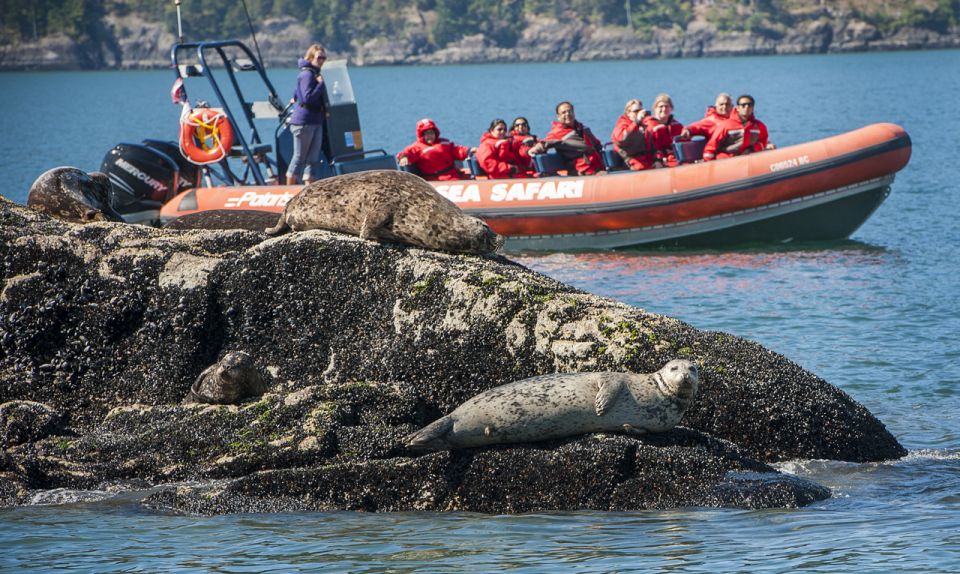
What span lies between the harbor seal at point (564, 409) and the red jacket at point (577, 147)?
10522 mm

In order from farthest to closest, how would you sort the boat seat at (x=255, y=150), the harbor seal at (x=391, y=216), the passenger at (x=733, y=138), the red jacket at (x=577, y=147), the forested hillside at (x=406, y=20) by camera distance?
the forested hillside at (x=406, y=20) < the boat seat at (x=255, y=150) < the red jacket at (x=577, y=147) < the passenger at (x=733, y=138) < the harbor seal at (x=391, y=216)

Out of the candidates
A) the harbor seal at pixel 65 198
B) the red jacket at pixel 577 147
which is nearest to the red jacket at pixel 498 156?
the red jacket at pixel 577 147

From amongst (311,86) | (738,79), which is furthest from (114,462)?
(738,79)

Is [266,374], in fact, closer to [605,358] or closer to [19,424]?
[19,424]

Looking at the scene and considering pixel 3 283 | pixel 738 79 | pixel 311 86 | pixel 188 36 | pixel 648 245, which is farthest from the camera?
pixel 188 36

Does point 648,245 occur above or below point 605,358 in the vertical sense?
below

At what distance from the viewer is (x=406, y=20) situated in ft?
394

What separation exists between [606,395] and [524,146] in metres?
10.9

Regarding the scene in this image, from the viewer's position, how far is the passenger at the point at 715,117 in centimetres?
1708

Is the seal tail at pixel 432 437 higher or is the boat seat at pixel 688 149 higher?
the boat seat at pixel 688 149

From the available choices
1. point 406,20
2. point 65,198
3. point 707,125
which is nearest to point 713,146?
point 707,125

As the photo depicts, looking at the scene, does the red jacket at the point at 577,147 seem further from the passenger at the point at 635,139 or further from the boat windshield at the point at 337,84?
the boat windshield at the point at 337,84

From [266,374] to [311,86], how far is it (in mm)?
9199

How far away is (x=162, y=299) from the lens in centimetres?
764
